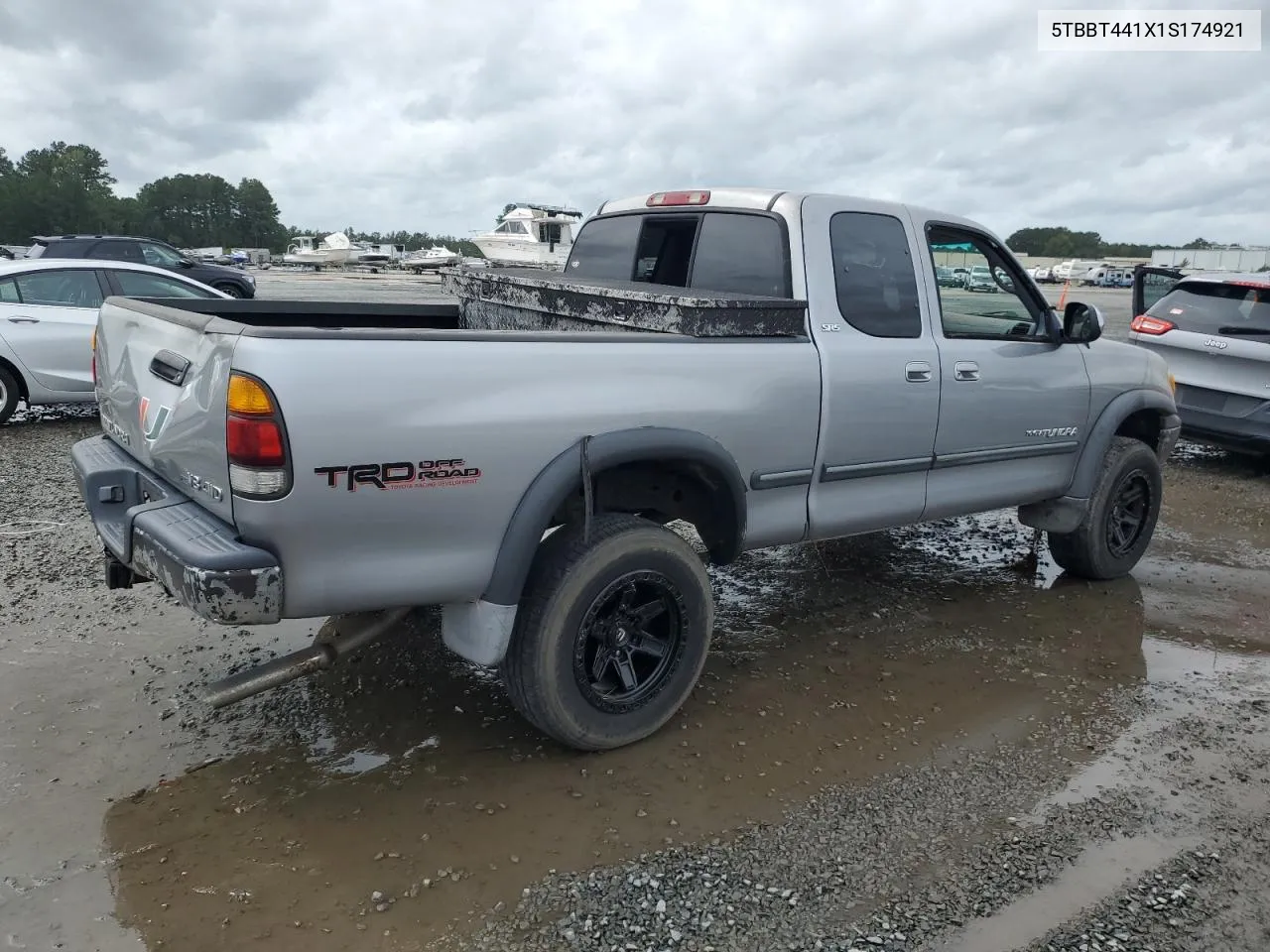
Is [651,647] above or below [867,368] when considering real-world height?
below

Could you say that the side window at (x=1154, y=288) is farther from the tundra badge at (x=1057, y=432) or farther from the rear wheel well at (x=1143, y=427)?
the tundra badge at (x=1057, y=432)

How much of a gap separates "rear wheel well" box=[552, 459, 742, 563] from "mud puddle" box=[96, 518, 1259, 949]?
726mm

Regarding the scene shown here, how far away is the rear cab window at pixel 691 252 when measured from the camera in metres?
4.03

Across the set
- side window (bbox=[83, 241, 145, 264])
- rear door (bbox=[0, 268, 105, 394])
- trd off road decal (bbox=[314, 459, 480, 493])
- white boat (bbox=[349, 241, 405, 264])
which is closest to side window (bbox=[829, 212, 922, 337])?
trd off road decal (bbox=[314, 459, 480, 493])

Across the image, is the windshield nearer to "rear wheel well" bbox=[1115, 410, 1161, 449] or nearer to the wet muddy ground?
"rear wheel well" bbox=[1115, 410, 1161, 449]

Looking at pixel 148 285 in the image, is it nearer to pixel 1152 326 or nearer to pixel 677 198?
pixel 677 198

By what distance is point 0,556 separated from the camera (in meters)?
5.12

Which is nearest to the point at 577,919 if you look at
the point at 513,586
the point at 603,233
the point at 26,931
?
the point at 513,586

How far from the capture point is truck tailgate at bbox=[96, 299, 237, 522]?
271 cm

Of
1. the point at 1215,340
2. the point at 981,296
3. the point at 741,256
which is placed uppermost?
the point at 741,256

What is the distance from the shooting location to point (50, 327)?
27.6ft

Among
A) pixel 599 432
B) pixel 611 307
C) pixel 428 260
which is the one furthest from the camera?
pixel 428 260

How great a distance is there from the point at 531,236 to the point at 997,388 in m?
40.1

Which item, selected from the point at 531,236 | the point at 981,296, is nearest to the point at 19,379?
the point at 981,296
